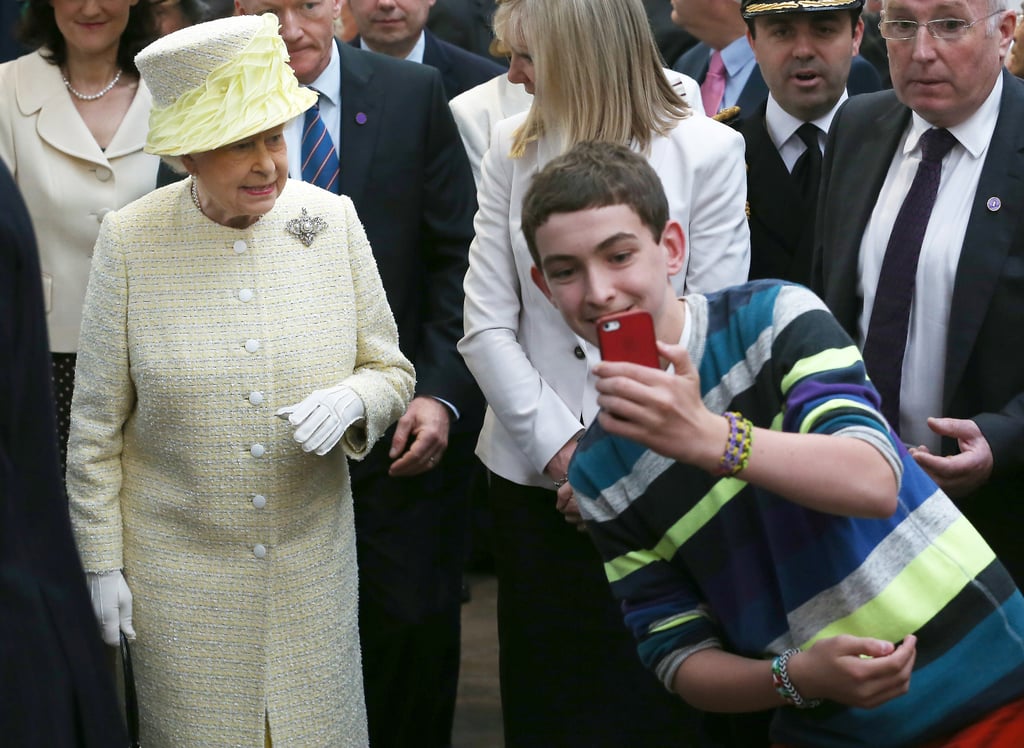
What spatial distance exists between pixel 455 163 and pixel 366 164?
0.26 metres

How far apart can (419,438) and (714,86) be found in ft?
5.58

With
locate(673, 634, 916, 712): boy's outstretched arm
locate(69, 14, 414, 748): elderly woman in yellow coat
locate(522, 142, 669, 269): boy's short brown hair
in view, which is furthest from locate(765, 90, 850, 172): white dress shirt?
locate(673, 634, 916, 712): boy's outstretched arm

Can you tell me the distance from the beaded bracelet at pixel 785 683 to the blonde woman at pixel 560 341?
1.10 meters

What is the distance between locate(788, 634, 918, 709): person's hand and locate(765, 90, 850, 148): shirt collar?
1977 millimetres

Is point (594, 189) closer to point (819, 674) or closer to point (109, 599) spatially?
point (819, 674)

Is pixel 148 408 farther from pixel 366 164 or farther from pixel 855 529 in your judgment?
pixel 855 529

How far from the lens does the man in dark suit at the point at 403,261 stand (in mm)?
3748

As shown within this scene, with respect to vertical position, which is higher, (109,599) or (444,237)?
(444,237)

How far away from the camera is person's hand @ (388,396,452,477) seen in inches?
140

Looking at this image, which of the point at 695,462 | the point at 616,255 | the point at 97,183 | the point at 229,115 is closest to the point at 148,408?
the point at 229,115

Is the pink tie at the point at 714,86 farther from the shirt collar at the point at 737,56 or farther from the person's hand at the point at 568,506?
the person's hand at the point at 568,506

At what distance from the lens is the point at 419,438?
3.57 meters

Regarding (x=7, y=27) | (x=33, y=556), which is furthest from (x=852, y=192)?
(x=7, y=27)

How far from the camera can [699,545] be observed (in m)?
2.26
